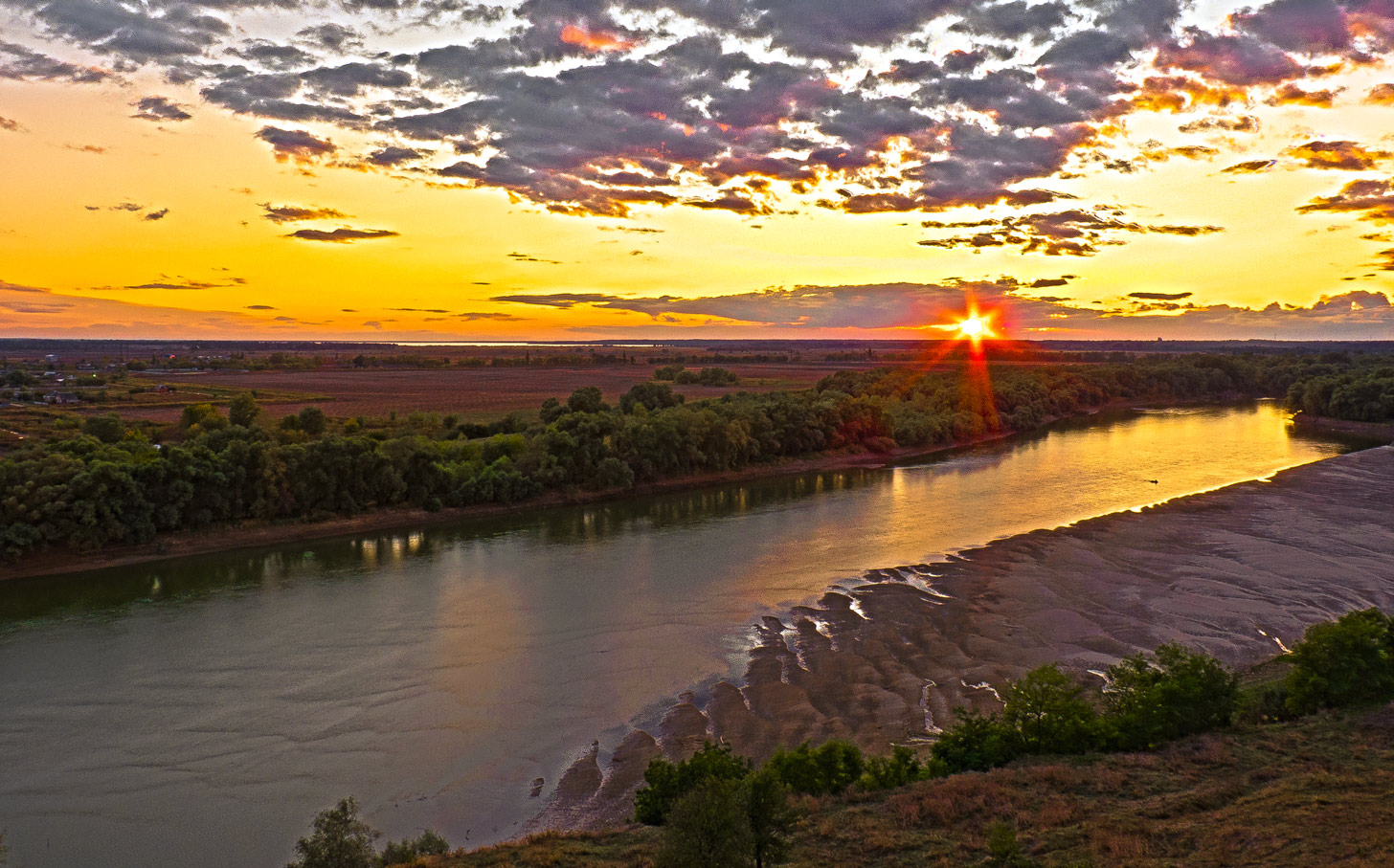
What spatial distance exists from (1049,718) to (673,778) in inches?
336

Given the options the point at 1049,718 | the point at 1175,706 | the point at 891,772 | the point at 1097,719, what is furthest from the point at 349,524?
the point at 1175,706

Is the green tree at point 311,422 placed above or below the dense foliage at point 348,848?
above

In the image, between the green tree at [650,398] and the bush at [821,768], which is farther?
the green tree at [650,398]

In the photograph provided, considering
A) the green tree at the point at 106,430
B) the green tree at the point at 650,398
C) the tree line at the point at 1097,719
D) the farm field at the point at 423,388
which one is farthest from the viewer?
the farm field at the point at 423,388

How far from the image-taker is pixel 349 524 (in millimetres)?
44125

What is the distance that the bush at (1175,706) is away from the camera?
18.0 meters

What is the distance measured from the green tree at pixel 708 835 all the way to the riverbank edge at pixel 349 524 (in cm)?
3603

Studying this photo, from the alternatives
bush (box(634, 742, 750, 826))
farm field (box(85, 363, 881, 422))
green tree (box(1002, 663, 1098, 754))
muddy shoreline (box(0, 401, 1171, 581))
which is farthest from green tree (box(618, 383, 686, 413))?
bush (box(634, 742, 750, 826))

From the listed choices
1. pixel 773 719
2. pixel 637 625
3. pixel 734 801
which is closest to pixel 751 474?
pixel 637 625

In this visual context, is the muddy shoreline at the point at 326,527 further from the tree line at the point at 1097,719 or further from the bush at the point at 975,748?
the bush at the point at 975,748

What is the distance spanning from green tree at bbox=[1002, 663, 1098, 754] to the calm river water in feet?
30.8

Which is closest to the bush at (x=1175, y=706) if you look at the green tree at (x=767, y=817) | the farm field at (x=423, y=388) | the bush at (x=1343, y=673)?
the bush at (x=1343, y=673)

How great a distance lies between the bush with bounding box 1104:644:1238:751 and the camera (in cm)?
1802

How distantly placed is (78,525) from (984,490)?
163 ft
